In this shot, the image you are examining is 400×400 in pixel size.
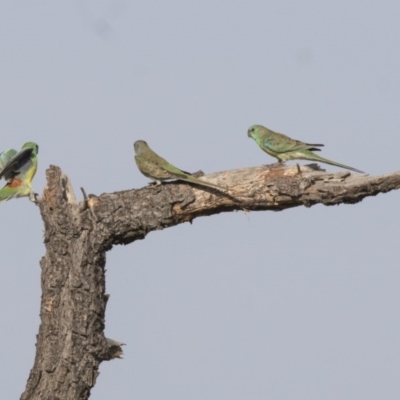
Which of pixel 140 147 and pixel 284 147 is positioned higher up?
pixel 284 147

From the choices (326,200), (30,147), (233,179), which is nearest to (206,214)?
(233,179)

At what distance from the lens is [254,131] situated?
880 cm

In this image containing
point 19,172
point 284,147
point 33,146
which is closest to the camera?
point 19,172

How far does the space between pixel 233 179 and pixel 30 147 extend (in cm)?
225

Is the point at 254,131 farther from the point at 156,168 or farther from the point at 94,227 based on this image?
the point at 94,227

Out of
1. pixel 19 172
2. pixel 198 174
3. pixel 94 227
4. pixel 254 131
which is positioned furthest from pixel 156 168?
pixel 254 131

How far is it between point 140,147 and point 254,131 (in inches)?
61.0

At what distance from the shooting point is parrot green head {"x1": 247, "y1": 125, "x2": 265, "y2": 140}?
873 cm

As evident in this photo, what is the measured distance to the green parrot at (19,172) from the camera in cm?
763

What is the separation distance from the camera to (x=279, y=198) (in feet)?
21.8

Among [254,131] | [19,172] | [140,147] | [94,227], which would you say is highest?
[254,131]

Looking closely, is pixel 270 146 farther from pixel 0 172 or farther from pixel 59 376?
pixel 59 376

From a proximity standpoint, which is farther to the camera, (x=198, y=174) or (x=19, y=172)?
(x=19, y=172)

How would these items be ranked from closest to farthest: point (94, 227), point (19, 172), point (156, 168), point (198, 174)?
1. point (94, 227)
2. point (198, 174)
3. point (156, 168)
4. point (19, 172)
